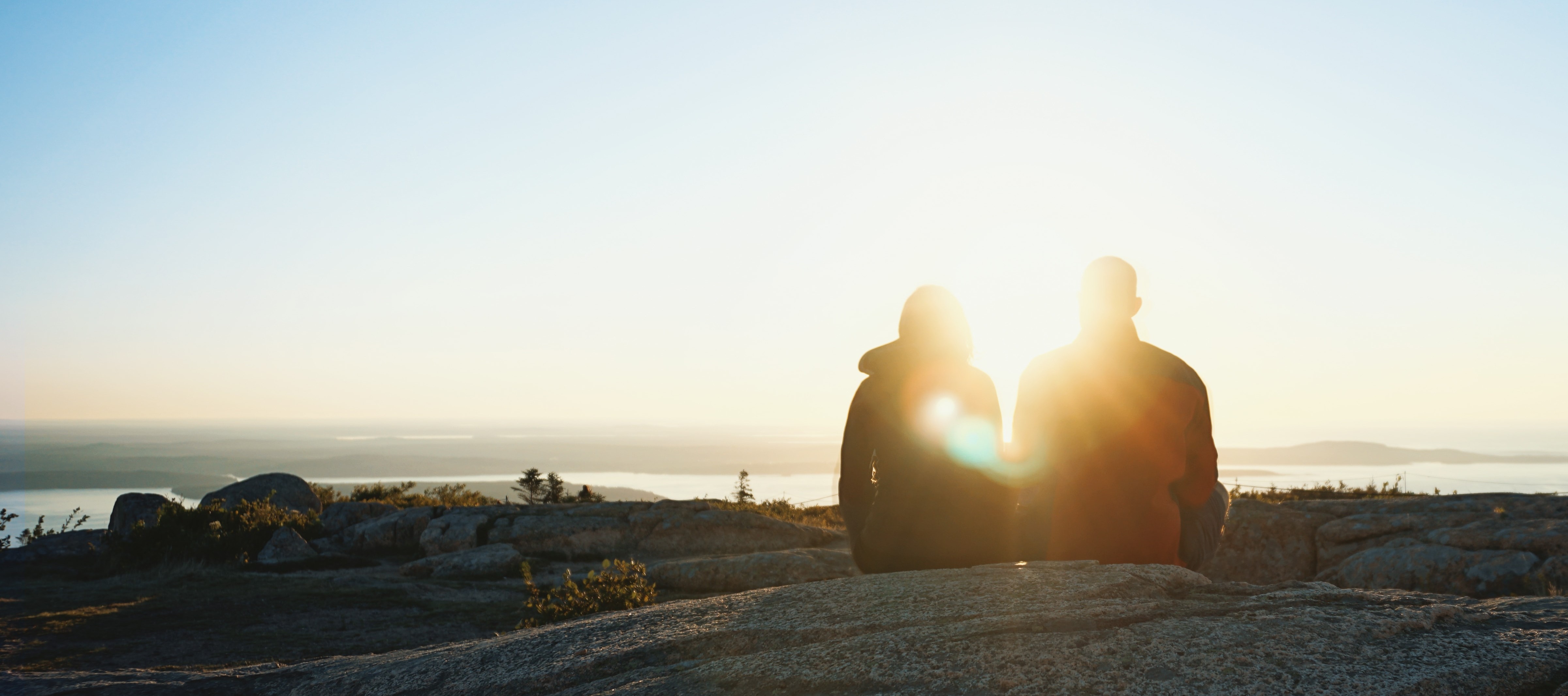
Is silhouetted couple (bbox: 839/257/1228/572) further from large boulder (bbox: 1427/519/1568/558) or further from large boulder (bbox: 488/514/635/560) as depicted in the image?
large boulder (bbox: 488/514/635/560)

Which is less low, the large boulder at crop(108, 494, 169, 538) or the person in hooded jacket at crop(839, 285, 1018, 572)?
the person in hooded jacket at crop(839, 285, 1018, 572)

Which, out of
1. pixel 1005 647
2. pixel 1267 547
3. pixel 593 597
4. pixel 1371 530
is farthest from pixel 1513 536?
pixel 593 597

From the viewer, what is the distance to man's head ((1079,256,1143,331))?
4621 mm

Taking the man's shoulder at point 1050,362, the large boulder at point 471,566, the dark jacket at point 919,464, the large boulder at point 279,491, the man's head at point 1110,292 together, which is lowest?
the large boulder at point 471,566

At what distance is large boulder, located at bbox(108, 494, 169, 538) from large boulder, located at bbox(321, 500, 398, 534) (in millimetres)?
2789

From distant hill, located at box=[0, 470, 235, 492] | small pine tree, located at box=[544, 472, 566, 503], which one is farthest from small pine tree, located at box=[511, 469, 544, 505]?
distant hill, located at box=[0, 470, 235, 492]

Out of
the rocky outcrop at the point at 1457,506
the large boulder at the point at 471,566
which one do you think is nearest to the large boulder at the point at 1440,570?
the rocky outcrop at the point at 1457,506

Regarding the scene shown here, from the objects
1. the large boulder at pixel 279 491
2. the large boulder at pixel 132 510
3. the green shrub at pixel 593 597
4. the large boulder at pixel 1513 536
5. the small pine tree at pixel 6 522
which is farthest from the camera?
the large boulder at pixel 279 491

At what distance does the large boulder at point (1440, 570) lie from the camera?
7.52 meters

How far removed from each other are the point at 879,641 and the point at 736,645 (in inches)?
25.5

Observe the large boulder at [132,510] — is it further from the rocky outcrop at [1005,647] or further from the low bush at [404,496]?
the rocky outcrop at [1005,647]

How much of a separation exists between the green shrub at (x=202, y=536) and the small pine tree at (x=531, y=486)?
5821 millimetres

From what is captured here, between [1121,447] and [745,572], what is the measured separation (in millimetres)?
7350

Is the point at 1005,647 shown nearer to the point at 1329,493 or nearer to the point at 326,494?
the point at 1329,493
